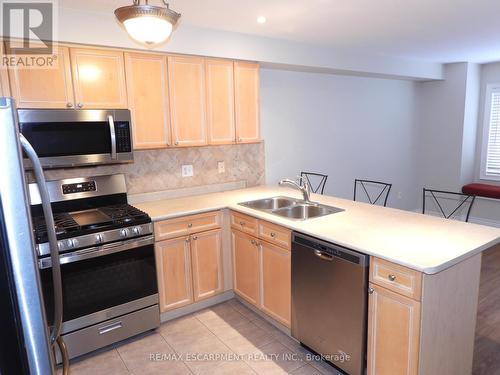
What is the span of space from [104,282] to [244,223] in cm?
114

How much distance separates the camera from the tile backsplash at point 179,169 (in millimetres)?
3033

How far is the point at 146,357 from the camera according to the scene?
2436mm

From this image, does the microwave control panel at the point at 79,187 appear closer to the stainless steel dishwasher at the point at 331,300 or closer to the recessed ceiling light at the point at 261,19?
the stainless steel dishwasher at the point at 331,300

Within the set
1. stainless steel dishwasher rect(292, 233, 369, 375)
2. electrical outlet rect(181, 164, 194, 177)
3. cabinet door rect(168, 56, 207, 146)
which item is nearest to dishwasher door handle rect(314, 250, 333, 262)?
stainless steel dishwasher rect(292, 233, 369, 375)

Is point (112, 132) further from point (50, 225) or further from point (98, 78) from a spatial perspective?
point (50, 225)

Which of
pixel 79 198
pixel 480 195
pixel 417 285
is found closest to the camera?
pixel 417 285

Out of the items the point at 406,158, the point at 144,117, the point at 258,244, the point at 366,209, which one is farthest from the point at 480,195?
the point at 144,117

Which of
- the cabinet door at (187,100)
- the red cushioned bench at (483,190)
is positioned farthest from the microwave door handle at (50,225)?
the red cushioned bench at (483,190)

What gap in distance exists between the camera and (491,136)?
538 cm

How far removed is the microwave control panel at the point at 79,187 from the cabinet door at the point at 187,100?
2.54 ft

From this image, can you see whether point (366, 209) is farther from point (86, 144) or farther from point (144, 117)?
point (86, 144)

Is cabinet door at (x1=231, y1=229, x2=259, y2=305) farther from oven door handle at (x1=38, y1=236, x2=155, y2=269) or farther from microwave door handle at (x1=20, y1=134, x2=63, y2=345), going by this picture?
microwave door handle at (x1=20, y1=134, x2=63, y2=345)

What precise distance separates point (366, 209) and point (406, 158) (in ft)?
11.3

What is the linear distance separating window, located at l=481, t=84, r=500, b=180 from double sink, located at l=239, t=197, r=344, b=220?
13.4 feet
